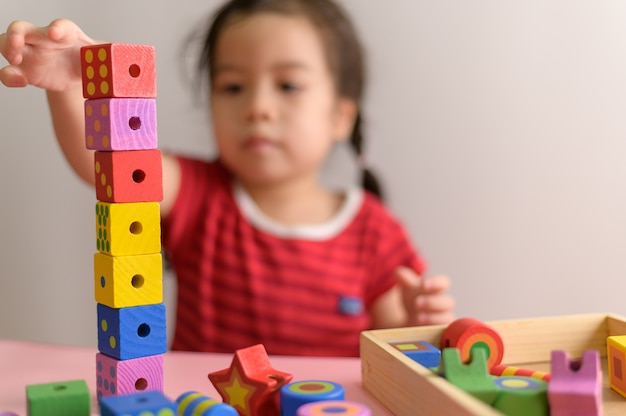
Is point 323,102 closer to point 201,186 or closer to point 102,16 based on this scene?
point 201,186

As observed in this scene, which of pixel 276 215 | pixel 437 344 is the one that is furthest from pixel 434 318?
pixel 276 215

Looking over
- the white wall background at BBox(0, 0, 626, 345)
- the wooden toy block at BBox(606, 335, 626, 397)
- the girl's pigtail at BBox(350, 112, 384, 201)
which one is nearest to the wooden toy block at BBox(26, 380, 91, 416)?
the wooden toy block at BBox(606, 335, 626, 397)

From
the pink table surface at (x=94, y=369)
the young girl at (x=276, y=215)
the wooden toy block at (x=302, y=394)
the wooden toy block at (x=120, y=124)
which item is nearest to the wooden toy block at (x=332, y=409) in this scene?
the wooden toy block at (x=302, y=394)

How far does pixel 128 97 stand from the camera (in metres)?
0.62

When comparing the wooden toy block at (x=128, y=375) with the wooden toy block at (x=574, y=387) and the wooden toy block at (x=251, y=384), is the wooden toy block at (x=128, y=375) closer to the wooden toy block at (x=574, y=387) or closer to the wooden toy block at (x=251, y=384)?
the wooden toy block at (x=251, y=384)

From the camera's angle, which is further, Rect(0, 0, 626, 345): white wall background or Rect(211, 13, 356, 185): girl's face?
Rect(0, 0, 626, 345): white wall background

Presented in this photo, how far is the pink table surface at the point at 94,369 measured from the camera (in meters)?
0.73

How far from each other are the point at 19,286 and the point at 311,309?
0.47 m

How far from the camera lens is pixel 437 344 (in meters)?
0.77

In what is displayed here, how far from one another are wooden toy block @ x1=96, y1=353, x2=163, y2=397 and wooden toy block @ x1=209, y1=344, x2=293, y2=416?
0.05 m

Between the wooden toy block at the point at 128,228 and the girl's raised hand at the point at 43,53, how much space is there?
142 millimetres

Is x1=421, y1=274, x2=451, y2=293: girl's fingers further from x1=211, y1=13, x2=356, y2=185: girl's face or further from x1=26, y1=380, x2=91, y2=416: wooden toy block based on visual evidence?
x1=26, y1=380, x2=91, y2=416: wooden toy block

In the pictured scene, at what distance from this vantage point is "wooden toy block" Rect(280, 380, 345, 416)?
585 mm

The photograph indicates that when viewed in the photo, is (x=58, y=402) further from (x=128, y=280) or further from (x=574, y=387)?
(x=574, y=387)
